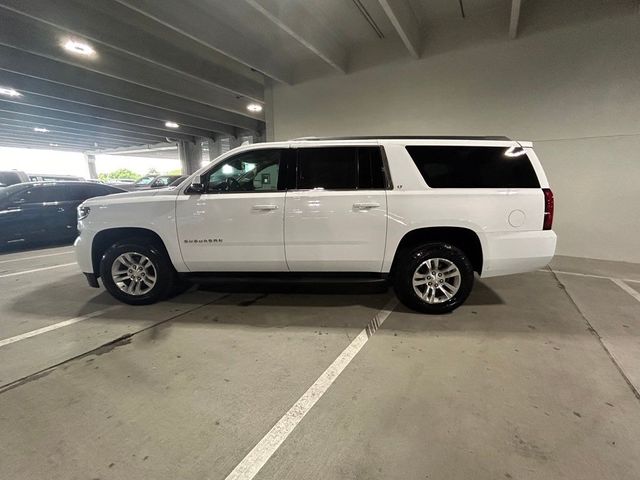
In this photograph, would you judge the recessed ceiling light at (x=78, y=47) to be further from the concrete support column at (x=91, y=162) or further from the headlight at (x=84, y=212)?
the concrete support column at (x=91, y=162)

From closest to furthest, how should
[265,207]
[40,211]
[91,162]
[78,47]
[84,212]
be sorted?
[265,207] → [84,212] → [78,47] → [40,211] → [91,162]

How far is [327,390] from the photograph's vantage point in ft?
A: 7.53

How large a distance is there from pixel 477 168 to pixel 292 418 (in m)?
2.98

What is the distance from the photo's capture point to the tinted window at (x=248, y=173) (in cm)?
355

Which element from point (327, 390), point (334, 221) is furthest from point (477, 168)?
point (327, 390)

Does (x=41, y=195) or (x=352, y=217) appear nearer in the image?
(x=352, y=217)

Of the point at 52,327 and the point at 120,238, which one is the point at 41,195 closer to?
the point at 120,238

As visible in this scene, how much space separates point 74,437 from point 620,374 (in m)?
3.85

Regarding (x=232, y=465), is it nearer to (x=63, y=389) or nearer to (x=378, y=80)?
(x=63, y=389)

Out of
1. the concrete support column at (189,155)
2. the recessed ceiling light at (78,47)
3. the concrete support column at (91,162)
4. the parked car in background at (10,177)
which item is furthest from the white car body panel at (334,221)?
the concrete support column at (91,162)

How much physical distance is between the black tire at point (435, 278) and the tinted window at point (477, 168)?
2.34ft

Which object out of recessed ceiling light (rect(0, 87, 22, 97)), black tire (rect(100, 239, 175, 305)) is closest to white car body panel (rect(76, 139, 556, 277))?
black tire (rect(100, 239, 175, 305))

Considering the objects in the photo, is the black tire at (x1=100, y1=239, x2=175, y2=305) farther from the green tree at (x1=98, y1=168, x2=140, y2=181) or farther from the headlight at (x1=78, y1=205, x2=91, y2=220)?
the green tree at (x1=98, y1=168, x2=140, y2=181)

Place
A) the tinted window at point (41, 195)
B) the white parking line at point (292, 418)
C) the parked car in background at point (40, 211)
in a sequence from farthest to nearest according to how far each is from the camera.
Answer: the tinted window at point (41, 195), the parked car in background at point (40, 211), the white parking line at point (292, 418)
